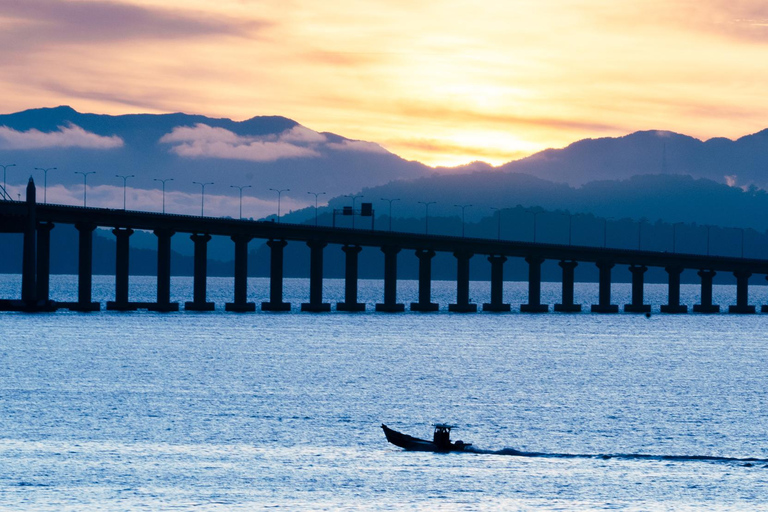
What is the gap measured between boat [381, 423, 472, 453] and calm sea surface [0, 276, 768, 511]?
62 centimetres

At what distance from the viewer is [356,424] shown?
65.2m

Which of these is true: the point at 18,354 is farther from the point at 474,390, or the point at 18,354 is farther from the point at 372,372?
the point at 474,390

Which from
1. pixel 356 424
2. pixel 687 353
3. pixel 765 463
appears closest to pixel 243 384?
pixel 356 424

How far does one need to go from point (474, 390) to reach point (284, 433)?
25.9m

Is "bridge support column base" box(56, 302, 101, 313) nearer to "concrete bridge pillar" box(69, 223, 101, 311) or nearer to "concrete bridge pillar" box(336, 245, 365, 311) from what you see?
"concrete bridge pillar" box(69, 223, 101, 311)

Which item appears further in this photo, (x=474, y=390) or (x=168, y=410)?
(x=474, y=390)

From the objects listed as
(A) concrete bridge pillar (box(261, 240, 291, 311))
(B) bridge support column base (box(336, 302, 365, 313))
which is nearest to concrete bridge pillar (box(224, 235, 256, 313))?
(A) concrete bridge pillar (box(261, 240, 291, 311))

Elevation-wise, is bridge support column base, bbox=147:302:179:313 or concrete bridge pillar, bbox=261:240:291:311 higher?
concrete bridge pillar, bbox=261:240:291:311

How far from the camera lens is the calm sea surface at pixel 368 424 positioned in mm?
46062

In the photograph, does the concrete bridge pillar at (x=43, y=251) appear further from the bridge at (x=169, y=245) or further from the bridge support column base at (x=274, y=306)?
the bridge support column base at (x=274, y=306)

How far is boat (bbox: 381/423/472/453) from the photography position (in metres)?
54.9

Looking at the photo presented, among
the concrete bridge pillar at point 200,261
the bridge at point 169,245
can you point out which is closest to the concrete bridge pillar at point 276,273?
the bridge at point 169,245

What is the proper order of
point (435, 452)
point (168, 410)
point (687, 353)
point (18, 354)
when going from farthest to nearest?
point (687, 353), point (18, 354), point (168, 410), point (435, 452)

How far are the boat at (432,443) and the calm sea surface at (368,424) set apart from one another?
0.62 meters
